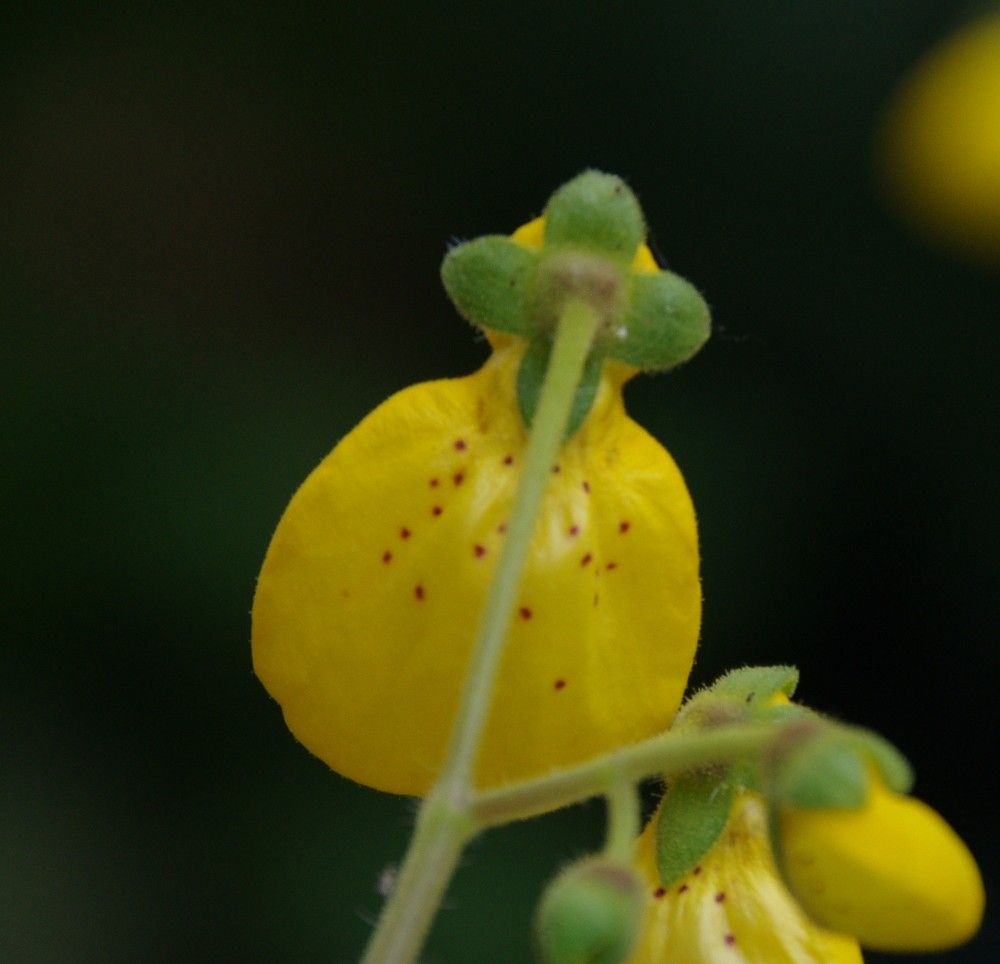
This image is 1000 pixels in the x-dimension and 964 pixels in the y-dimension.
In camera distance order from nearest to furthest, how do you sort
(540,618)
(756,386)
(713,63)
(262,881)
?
(540,618)
(262,881)
(756,386)
(713,63)

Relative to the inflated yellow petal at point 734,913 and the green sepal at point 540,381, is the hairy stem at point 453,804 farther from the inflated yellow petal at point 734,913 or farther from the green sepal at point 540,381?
the inflated yellow petal at point 734,913

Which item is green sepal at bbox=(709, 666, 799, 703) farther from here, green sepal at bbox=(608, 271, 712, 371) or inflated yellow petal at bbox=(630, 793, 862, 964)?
green sepal at bbox=(608, 271, 712, 371)

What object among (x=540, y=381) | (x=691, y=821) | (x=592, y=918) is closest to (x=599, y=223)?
(x=540, y=381)

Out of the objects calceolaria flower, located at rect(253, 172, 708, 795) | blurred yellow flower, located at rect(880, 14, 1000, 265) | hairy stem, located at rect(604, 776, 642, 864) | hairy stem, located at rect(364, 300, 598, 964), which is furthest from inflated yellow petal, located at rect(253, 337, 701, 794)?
blurred yellow flower, located at rect(880, 14, 1000, 265)

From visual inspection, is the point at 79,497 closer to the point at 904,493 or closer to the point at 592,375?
the point at 904,493

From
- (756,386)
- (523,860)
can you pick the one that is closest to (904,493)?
(756,386)

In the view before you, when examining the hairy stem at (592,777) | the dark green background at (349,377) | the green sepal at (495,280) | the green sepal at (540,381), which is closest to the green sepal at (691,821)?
the green sepal at (540,381)
